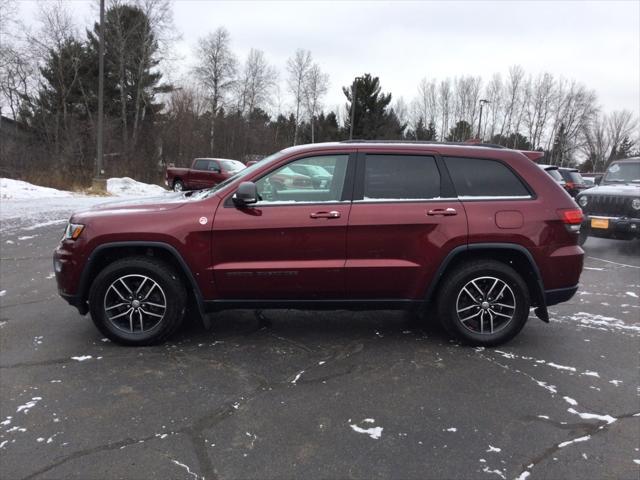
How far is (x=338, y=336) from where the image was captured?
4453 mm

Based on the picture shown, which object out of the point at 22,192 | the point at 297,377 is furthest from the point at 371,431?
the point at 22,192

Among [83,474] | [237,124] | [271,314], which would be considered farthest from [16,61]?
[83,474]

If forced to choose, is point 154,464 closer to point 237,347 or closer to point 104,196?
point 237,347

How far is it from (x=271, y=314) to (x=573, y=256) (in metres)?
2.96

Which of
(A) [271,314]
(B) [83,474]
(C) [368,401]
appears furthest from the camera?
(A) [271,314]

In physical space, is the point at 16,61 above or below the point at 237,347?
above

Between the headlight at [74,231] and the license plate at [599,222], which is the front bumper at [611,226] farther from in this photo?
the headlight at [74,231]

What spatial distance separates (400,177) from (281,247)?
1206 millimetres

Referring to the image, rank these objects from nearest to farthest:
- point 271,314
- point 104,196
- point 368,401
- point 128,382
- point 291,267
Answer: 1. point 368,401
2. point 128,382
3. point 291,267
4. point 271,314
5. point 104,196

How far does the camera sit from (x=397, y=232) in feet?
13.0

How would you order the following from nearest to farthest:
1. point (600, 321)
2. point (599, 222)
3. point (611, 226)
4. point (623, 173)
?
point (600, 321) < point (611, 226) < point (599, 222) < point (623, 173)

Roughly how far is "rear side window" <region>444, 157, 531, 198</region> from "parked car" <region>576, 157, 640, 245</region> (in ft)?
20.6

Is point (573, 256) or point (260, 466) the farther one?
point (573, 256)

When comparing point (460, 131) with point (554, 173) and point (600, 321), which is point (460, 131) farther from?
point (600, 321)
